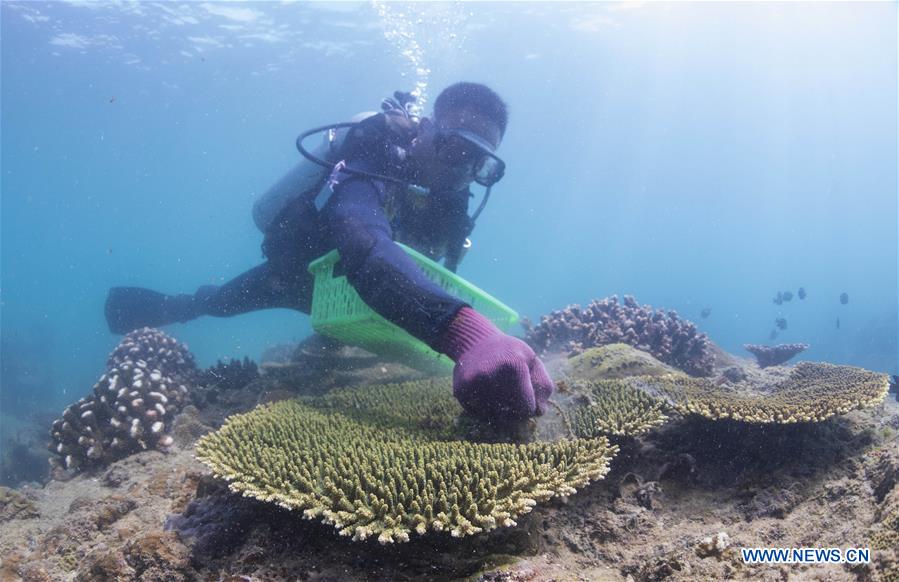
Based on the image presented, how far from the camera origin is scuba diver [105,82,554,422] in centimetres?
339

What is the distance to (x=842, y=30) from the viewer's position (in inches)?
1474

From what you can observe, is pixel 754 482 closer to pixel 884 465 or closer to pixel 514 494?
pixel 884 465

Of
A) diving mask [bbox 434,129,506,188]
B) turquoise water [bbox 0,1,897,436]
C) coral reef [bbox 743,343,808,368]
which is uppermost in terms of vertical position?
turquoise water [bbox 0,1,897,436]

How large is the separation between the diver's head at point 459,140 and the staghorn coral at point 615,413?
2.99m

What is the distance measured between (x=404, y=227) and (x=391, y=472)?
168 inches

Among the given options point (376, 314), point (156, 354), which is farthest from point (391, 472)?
point (156, 354)

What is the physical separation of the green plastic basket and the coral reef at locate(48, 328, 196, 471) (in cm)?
210

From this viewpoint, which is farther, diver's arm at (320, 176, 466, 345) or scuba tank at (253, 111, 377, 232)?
scuba tank at (253, 111, 377, 232)

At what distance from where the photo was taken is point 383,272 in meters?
4.02

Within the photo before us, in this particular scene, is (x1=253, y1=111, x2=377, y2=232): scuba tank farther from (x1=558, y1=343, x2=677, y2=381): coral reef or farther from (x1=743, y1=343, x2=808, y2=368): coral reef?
A: (x1=743, y1=343, x2=808, y2=368): coral reef

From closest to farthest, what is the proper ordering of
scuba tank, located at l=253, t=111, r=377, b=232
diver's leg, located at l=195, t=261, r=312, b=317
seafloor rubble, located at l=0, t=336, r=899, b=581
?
1. seafloor rubble, located at l=0, t=336, r=899, b=581
2. scuba tank, located at l=253, t=111, r=377, b=232
3. diver's leg, located at l=195, t=261, r=312, b=317

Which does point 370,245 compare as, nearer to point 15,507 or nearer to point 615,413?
point 615,413

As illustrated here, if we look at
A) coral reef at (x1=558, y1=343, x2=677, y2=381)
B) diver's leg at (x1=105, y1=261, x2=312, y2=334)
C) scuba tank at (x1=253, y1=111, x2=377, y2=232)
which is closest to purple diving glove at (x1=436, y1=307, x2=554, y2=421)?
coral reef at (x1=558, y1=343, x2=677, y2=381)

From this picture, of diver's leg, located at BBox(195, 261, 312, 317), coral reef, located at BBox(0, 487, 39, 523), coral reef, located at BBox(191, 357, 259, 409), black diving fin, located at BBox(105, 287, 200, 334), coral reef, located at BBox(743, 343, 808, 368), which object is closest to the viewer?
coral reef, located at BBox(0, 487, 39, 523)
